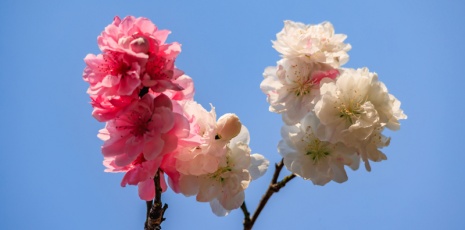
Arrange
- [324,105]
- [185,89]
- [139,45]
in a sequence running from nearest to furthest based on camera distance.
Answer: [139,45]
[185,89]
[324,105]

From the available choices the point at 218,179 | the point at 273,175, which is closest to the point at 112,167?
the point at 218,179

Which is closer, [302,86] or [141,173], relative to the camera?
[141,173]

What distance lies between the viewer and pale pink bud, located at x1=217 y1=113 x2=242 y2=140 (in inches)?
36.1

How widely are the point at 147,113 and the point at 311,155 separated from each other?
0.39 m

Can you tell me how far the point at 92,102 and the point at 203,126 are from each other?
21 centimetres

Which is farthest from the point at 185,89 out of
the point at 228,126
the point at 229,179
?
the point at 229,179

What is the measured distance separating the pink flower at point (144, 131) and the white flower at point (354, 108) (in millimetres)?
303

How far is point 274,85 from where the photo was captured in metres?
1.15

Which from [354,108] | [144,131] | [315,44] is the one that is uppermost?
[315,44]

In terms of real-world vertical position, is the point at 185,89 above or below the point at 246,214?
above

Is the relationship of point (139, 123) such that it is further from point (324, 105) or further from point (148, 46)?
point (324, 105)

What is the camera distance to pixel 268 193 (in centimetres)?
110

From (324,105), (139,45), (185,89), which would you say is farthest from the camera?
(324,105)

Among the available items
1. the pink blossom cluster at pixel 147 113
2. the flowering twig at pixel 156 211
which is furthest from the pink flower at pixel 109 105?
the flowering twig at pixel 156 211
